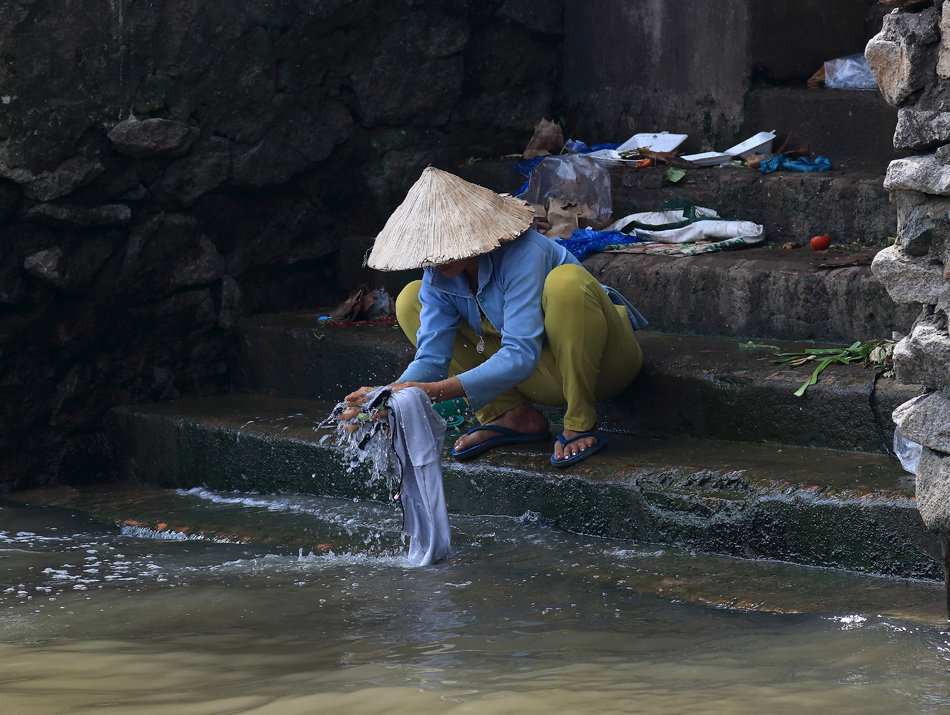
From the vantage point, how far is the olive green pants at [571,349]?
3.79 metres

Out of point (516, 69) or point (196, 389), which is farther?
point (516, 69)

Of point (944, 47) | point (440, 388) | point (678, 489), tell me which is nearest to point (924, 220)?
point (944, 47)

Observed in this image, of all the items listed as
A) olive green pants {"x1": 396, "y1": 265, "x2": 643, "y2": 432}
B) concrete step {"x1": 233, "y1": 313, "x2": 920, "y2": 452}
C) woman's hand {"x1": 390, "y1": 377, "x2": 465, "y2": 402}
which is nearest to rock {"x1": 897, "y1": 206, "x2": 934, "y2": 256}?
concrete step {"x1": 233, "y1": 313, "x2": 920, "y2": 452}

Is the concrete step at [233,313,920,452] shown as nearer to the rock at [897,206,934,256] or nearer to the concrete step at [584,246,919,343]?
the concrete step at [584,246,919,343]

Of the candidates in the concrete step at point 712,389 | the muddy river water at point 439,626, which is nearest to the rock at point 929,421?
the muddy river water at point 439,626

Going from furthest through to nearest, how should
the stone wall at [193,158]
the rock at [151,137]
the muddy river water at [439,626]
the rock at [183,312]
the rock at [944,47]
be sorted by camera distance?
the rock at [183,312], the rock at [151,137], the stone wall at [193,158], the rock at [944,47], the muddy river water at [439,626]

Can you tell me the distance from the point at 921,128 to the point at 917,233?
9.0 inches

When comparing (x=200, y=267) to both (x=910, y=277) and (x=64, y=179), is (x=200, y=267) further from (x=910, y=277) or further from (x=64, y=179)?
(x=910, y=277)

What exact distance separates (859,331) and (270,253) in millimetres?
2952

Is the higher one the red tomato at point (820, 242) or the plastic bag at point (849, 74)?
the plastic bag at point (849, 74)

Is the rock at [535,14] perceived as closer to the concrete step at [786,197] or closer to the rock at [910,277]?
the concrete step at [786,197]

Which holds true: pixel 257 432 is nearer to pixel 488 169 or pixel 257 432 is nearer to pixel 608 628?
pixel 488 169

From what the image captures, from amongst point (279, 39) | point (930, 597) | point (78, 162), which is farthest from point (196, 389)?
point (930, 597)

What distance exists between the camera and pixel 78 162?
16.6ft
